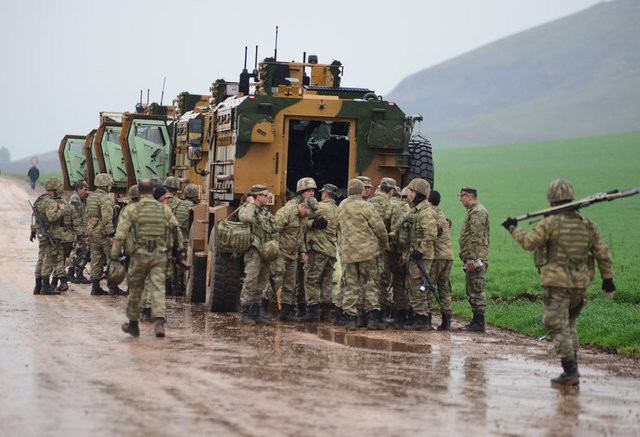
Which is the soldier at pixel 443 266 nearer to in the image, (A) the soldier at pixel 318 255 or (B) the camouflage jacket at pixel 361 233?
(B) the camouflage jacket at pixel 361 233

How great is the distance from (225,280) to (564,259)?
6.09 m

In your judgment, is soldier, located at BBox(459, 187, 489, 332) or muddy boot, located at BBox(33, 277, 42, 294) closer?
soldier, located at BBox(459, 187, 489, 332)

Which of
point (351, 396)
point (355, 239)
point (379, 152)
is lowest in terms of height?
point (351, 396)

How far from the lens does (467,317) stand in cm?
1744

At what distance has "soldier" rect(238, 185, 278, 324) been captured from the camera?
15.0 meters

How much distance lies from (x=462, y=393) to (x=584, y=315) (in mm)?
6551

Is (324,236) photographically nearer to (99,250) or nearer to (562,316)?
(562,316)

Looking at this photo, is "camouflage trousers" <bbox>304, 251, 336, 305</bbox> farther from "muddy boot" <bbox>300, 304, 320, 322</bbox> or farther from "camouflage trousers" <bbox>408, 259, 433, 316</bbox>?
"camouflage trousers" <bbox>408, 259, 433, 316</bbox>

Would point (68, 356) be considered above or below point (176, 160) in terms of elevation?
below

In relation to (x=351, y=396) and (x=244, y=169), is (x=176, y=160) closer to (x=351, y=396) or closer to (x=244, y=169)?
(x=244, y=169)

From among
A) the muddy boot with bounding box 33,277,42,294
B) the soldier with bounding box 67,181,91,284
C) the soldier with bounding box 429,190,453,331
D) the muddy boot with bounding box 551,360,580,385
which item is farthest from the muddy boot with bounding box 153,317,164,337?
the soldier with bounding box 67,181,91,284

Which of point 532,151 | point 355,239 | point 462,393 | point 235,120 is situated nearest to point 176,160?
point 235,120

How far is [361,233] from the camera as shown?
Answer: 14.8 metres

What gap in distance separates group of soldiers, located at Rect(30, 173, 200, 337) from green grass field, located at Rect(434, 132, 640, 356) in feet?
15.3
